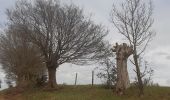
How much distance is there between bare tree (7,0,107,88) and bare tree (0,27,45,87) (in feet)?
2.97

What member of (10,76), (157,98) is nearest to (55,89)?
(10,76)

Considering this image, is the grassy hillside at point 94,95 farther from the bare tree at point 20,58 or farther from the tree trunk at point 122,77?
the bare tree at point 20,58

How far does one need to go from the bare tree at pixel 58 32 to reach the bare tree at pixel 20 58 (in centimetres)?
90

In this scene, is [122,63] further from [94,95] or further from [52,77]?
[52,77]

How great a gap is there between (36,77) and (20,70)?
243cm

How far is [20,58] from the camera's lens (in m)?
42.2

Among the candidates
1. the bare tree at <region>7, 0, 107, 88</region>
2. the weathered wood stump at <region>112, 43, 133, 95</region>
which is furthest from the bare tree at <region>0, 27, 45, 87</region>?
the weathered wood stump at <region>112, 43, 133, 95</region>

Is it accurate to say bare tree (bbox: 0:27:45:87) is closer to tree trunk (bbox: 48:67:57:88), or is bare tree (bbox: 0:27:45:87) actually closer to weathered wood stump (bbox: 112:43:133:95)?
tree trunk (bbox: 48:67:57:88)

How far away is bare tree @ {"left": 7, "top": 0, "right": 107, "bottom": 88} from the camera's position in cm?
4162

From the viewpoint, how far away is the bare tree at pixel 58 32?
1639 inches

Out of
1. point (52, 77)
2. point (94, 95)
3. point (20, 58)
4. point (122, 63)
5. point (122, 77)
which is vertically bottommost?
point (94, 95)

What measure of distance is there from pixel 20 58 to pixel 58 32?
15.5 ft

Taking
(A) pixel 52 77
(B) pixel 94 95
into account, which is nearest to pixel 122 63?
(B) pixel 94 95

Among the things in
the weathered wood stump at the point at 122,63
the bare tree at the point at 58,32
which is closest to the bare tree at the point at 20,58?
the bare tree at the point at 58,32
